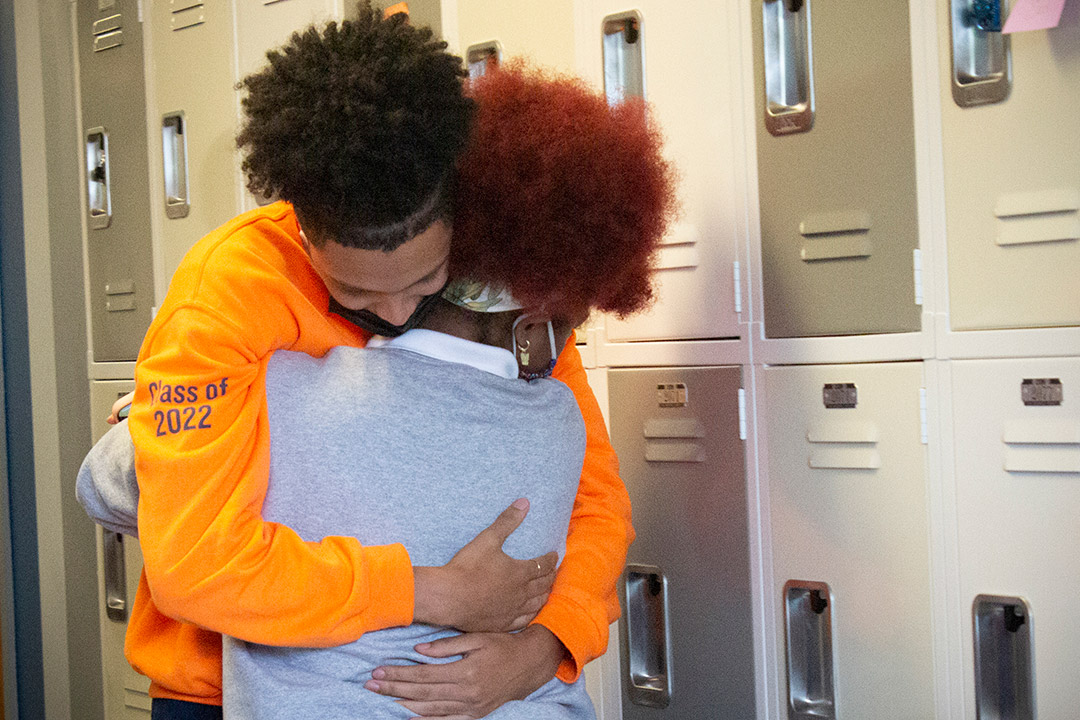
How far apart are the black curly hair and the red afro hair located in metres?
0.06

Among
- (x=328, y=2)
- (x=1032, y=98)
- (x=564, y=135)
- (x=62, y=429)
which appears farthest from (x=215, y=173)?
(x=1032, y=98)

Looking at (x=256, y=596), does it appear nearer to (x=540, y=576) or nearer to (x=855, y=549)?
(x=540, y=576)

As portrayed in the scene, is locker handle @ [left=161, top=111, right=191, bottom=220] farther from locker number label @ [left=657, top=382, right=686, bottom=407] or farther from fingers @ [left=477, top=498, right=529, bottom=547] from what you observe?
fingers @ [left=477, top=498, right=529, bottom=547]

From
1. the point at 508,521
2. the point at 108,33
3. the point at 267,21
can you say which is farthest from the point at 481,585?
the point at 108,33

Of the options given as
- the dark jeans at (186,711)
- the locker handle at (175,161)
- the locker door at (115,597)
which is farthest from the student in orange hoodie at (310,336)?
the locker door at (115,597)

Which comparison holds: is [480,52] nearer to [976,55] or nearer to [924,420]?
[976,55]

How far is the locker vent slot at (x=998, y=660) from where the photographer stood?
5.74 feet

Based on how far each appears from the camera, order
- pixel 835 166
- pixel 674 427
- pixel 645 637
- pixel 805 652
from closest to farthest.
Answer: pixel 835 166 → pixel 805 652 → pixel 674 427 → pixel 645 637

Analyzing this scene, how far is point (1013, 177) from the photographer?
1.71 metres

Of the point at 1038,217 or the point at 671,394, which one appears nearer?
the point at 1038,217

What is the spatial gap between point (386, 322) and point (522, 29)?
4.30 feet

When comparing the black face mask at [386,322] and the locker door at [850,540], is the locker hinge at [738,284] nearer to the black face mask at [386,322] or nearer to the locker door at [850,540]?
the locker door at [850,540]

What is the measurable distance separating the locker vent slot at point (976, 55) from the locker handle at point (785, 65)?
27 cm

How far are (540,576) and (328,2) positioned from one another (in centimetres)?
188
